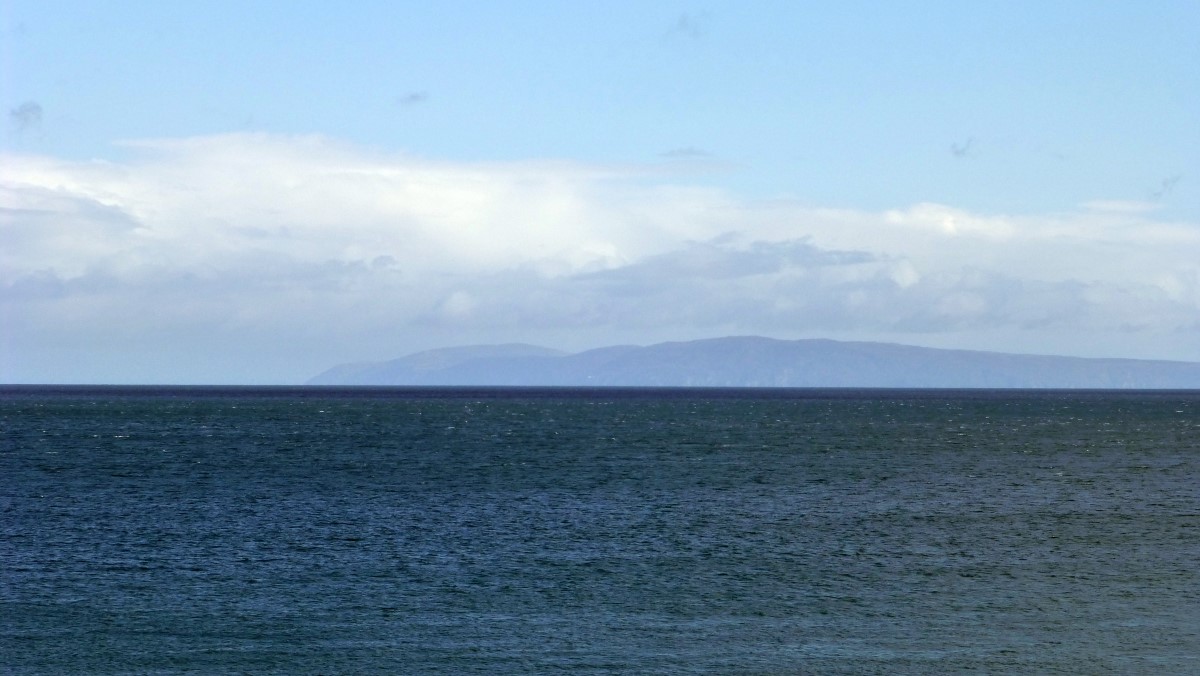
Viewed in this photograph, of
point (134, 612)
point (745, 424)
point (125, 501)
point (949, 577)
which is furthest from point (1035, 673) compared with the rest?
point (745, 424)

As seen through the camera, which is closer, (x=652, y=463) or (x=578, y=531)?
(x=578, y=531)

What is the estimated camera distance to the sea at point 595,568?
3238cm

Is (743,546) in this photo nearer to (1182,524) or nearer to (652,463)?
(1182,524)

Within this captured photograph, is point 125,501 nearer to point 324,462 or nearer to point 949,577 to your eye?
point 324,462

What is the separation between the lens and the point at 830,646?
33.1 meters

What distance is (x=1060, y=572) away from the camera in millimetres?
44906

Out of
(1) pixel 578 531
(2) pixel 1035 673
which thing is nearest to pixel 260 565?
(1) pixel 578 531

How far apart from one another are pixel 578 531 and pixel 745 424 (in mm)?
130470

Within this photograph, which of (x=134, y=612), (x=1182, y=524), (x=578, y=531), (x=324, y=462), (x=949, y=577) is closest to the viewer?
Answer: (x=134, y=612)

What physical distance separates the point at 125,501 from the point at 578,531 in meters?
26.5

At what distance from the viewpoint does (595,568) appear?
45.2 meters

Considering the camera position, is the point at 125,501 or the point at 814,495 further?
the point at 814,495

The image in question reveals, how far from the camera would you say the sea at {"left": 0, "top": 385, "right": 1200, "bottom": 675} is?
106 feet

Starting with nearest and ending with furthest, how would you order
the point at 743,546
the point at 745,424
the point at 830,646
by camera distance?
the point at 830,646
the point at 743,546
the point at 745,424
